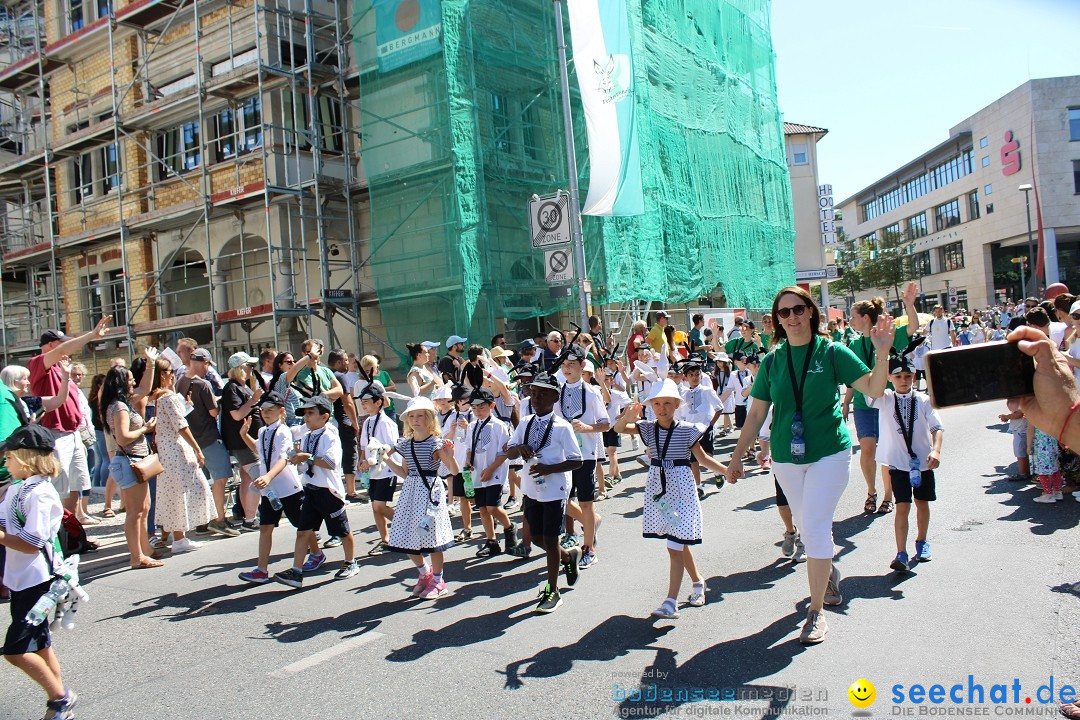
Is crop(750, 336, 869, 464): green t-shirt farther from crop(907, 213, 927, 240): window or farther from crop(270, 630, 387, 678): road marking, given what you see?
crop(907, 213, 927, 240): window

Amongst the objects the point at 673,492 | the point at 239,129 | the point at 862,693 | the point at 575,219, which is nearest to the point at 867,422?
the point at 673,492

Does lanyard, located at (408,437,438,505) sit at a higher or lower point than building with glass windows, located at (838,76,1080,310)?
lower

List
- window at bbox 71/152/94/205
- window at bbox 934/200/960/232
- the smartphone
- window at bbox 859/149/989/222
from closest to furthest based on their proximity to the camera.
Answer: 1. the smartphone
2. window at bbox 71/152/94/205
3. window at bbox 859/149/989/222
4. window at bbox 934/200/960/232

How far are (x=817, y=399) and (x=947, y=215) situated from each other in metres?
68.0

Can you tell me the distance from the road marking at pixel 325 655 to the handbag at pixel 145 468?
3538 millimetres

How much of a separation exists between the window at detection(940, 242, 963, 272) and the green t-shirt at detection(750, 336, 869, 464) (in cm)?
6554

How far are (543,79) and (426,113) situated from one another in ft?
11.4

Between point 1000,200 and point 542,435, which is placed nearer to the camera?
point 542,435

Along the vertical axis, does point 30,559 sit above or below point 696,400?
below

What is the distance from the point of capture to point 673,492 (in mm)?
5477

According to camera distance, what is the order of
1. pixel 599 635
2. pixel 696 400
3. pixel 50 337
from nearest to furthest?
pixel 599 635
pixel 50 337
pixel 696 400

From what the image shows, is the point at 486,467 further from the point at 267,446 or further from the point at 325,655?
the point at 325,655

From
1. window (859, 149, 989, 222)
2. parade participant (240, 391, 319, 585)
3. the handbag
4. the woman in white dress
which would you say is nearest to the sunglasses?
parade participant (240, 391, 319, 585)

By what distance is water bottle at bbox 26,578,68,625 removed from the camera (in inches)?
166
